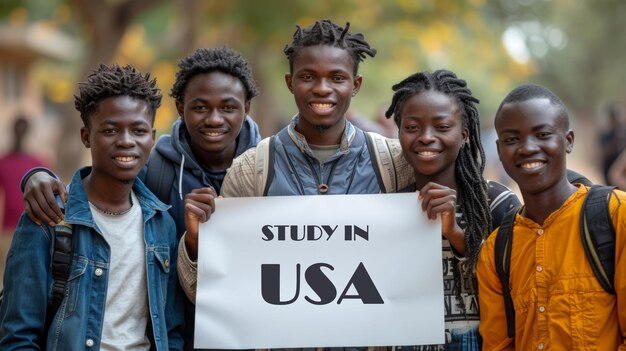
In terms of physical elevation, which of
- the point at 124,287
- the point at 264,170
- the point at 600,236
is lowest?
the point at 124,287

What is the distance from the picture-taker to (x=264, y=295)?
12.9 ft

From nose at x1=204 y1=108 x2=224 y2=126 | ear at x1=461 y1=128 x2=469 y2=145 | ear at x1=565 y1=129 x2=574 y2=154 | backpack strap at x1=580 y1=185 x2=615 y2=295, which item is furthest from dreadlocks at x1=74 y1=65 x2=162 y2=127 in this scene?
backpack strap at x1=580 y1=185 x2=615 y2=295

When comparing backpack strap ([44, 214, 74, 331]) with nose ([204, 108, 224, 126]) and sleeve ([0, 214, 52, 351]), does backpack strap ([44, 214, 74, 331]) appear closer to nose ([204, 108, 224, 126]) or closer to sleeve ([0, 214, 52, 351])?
sleeve ([0, 214, 52, 351])

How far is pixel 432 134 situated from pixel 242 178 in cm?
92

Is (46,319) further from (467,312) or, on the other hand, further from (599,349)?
(599,349)

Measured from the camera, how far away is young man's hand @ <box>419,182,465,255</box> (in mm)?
3785

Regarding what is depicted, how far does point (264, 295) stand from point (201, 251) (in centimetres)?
35

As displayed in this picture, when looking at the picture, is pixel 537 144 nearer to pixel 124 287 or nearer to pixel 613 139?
pixel 124 287

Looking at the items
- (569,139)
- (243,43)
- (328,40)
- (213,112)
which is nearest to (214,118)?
(213,112)

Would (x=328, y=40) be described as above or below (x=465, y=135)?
above

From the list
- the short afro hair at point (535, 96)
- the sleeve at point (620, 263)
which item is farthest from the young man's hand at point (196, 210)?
the sleeve at point (620, 263)

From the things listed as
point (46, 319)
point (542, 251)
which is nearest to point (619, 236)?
point (542, 251)

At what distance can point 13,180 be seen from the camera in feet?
31.6

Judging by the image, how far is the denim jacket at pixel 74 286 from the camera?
3480 millimetres
